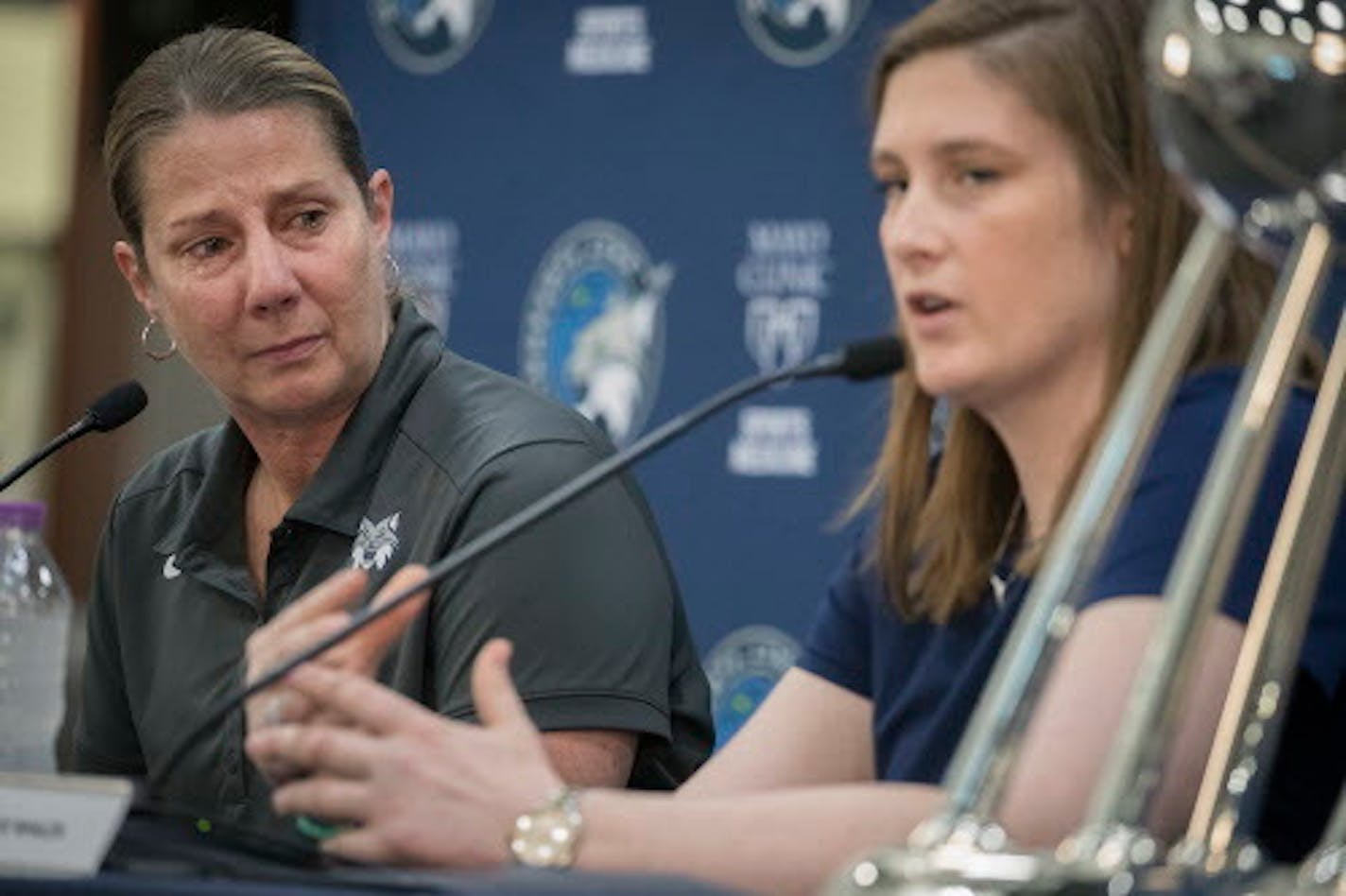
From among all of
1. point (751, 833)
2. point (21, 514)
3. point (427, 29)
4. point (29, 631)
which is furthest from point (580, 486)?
point (427, 29)

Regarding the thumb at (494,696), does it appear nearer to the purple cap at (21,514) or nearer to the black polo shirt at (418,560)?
the black polo shirt at (418,560)

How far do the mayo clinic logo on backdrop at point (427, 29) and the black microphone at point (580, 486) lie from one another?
2.89 meters

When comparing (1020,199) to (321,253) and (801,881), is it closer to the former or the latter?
(801,881)

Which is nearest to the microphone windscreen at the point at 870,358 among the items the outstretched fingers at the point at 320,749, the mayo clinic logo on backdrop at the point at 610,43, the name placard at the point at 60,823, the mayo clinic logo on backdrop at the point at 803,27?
the outstretched fingers at the point at 320,749

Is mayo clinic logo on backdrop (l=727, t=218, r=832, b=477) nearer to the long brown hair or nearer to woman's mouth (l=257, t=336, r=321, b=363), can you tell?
woman's mouth (l=257, t=336, r=321, b=363)

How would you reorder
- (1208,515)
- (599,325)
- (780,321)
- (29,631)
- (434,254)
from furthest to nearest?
(434,254) → (599,325) → (780,321) → (29,631) → (1208,515)

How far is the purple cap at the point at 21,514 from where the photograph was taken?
248cm

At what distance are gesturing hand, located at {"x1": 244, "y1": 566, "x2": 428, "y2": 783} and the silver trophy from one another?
713 millimetres

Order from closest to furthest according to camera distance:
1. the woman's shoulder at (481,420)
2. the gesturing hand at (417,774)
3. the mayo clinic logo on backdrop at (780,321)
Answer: the gesturing hand at (417,774)
the woman's shoulder at (481,420)
the mayo clinic logo on backdrop at (780,321)

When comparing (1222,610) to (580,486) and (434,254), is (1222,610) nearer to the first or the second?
(580,486)

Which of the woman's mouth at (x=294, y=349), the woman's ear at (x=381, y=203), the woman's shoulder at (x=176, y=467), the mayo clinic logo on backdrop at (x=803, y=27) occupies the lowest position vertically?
the woman's shoulder at (x=176, y=467)

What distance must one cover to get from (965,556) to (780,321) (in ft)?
6.84

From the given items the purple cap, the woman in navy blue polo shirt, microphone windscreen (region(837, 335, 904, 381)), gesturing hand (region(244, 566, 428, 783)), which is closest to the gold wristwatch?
the woman in navy blue polo shirt

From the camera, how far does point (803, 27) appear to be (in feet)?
13.3
